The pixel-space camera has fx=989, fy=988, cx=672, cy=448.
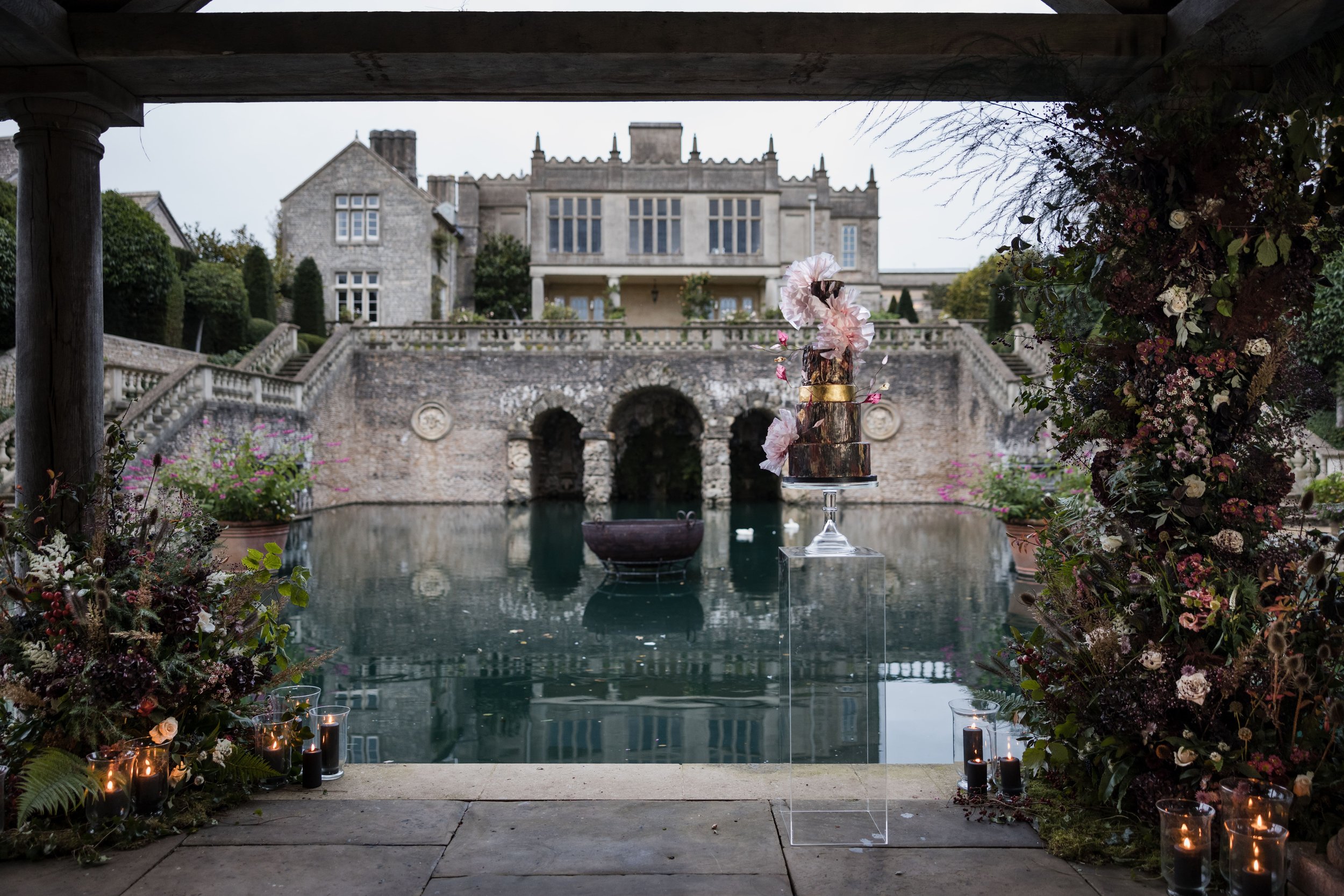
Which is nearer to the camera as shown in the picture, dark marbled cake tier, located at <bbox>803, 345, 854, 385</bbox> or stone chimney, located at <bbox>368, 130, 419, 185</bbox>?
dark marbled cake tier, located at <bbox>803, 345, 854, 385</bbox>

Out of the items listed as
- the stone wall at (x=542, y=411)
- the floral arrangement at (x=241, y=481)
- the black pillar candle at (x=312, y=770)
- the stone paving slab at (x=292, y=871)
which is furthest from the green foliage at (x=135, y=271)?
the stone paving slab at (x=292, y=871)

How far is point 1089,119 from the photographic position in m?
3.54

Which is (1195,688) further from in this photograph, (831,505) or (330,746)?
(330,746)

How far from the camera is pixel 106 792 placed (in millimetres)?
3203

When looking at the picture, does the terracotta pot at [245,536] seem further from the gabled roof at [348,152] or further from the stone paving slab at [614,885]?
the gabled roof at [348,152]

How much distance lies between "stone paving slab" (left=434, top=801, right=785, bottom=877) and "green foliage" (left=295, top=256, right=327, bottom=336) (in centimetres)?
2484

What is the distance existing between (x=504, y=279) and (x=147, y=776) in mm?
30403

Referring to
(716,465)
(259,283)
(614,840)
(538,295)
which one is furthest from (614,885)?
(538,295)

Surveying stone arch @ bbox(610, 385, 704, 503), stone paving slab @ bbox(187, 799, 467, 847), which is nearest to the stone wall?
stone arch @ bbox(610, 385, 704, 503)

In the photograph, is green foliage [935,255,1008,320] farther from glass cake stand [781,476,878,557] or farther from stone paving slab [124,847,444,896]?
stone paving slab [124,847,444,896]

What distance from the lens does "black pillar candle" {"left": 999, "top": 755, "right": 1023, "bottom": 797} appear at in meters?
3.61

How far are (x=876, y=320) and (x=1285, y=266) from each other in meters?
22.0

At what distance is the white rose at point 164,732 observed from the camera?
3336 mm

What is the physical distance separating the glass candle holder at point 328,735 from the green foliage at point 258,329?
74.5ft
